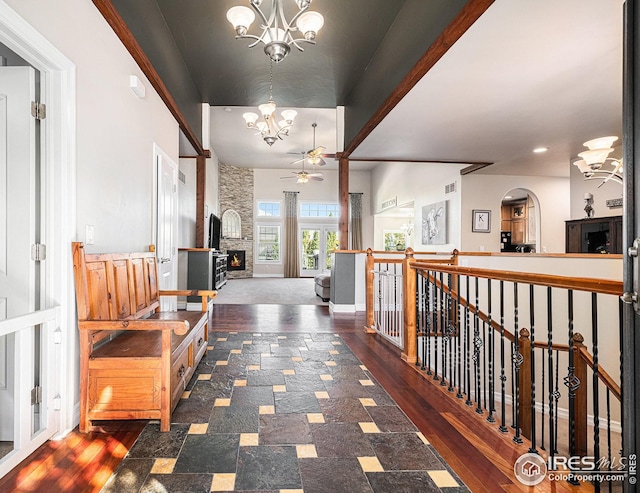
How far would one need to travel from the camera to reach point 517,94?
376cm

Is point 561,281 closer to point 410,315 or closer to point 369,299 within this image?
point 410,315

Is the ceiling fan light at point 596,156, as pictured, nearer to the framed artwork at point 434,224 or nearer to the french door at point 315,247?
the framed artwork at point 434,224

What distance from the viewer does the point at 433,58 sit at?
3008mm

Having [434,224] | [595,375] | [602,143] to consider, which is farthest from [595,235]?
[595,375]

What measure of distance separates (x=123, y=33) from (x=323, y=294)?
5.42m

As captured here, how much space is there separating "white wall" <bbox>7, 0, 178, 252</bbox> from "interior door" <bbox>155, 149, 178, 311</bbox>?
0.86 ft

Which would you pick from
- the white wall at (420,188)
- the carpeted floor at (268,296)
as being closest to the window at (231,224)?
the carpeted floor at (268,296)

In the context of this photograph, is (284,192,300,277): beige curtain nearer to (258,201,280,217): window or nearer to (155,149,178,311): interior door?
(258,201,280,217): window

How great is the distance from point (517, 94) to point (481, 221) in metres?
3.91

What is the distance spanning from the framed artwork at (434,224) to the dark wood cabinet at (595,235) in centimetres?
221

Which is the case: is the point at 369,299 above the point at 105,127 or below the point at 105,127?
below

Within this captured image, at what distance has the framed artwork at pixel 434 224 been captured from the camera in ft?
25.8

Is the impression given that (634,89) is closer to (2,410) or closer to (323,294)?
(2,410)

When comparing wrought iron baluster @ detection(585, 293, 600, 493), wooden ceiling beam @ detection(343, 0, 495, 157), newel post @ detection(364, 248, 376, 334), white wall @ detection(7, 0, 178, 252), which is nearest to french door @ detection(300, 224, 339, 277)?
newel post @ detection(364, 248, 376, 334)
